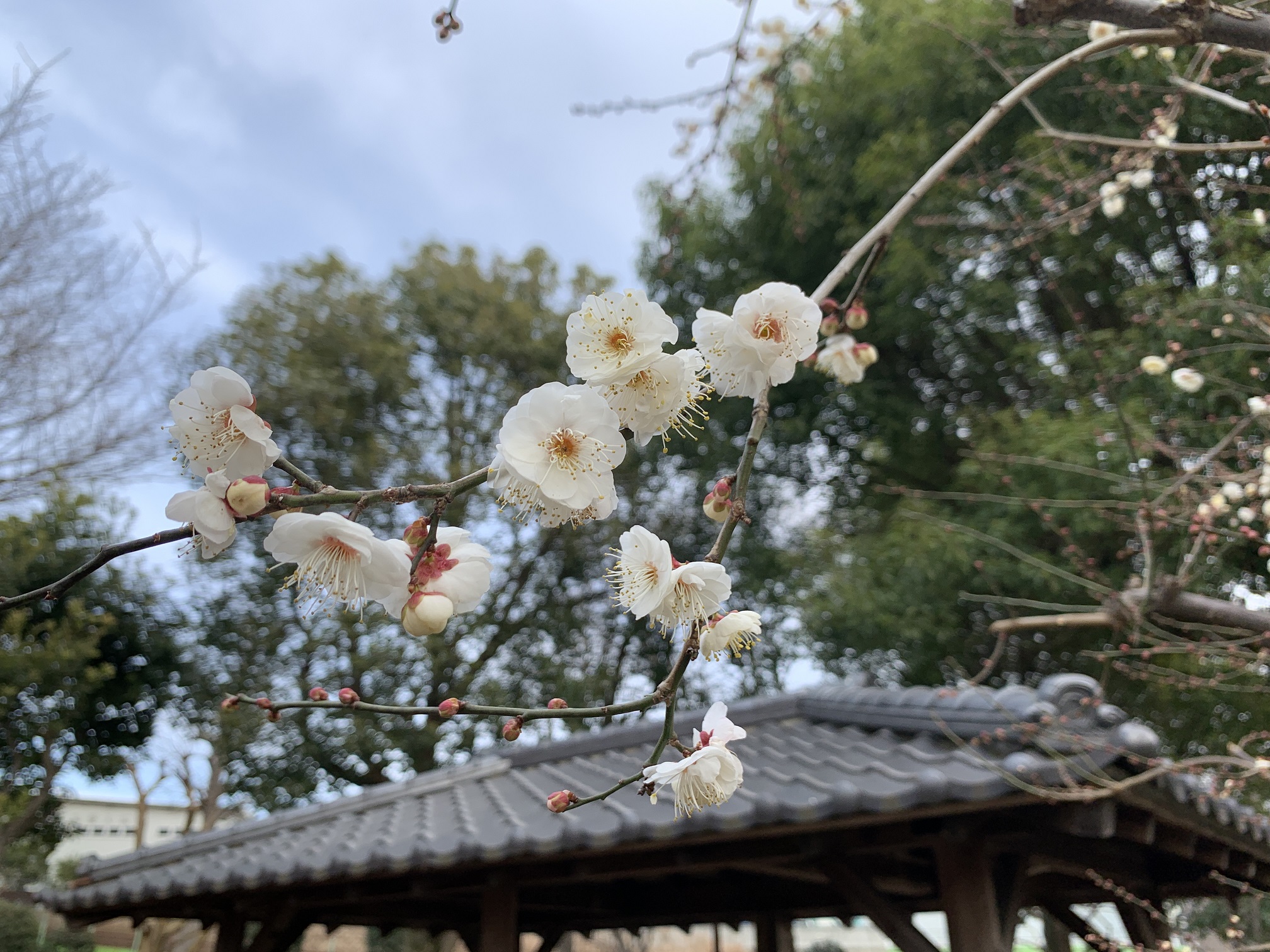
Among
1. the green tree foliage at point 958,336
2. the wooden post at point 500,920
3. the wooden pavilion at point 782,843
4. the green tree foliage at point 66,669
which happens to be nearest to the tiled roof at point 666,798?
the wooden pavilion at point 782,843

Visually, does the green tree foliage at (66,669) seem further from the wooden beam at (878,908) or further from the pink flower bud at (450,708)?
the pink flower bud at (450,708)

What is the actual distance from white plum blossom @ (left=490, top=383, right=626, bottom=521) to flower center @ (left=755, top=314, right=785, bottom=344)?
22cm

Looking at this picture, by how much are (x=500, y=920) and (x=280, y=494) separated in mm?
2309

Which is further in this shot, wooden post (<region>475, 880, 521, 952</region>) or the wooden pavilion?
wooden post (<region>475, 880, 521, 952</region>)

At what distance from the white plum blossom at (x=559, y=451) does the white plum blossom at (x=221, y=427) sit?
182 millimetres

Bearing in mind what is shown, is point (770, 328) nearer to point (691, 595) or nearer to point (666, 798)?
point (691, 595)

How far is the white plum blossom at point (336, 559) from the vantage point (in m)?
0.65

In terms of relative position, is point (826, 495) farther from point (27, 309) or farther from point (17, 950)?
point (17, 950)

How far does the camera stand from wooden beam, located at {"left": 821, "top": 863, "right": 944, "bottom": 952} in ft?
Answer: 6.67

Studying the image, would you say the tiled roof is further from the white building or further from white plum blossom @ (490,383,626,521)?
the white building

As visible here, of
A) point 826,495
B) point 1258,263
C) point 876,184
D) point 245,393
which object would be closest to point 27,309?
point 245,393

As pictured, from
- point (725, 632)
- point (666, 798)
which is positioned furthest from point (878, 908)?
point (725, 632)

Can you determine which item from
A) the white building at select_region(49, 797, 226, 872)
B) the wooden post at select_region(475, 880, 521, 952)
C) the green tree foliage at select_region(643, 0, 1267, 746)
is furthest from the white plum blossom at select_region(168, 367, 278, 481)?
the white building at select_region(49, 797, 226, 872)

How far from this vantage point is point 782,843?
2.21m
